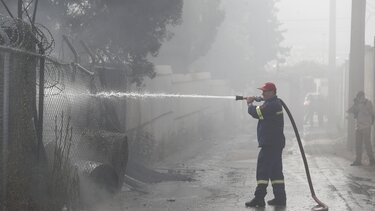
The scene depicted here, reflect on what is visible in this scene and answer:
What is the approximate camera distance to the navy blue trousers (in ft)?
28.0

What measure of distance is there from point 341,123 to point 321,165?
13648mm

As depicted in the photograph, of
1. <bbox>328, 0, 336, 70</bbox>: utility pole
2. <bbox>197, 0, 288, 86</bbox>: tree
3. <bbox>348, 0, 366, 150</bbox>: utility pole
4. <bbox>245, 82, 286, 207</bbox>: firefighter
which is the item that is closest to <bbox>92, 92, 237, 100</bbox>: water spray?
<bbox>245, 82, 286, 207</bbox>: firefighter

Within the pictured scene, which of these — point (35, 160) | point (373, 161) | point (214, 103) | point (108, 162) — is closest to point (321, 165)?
A: point (373, 161)

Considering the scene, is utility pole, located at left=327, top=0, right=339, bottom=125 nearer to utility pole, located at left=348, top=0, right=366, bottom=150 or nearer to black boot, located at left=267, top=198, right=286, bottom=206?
utility pole, located at left=348, top=0, right=366, bottom=150

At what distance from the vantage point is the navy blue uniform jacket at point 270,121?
28.3ft

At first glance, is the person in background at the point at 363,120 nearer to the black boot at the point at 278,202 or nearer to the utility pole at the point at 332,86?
the black boot at the point at 278,202

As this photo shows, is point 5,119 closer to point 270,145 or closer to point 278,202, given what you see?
point 270,145

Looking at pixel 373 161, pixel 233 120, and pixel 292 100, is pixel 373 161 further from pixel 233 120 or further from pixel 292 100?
pixel 292 100

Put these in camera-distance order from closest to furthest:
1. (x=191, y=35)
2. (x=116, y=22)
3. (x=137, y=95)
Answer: (x=116, y=22) → (x=137, y=95) → (x=191, y=35)

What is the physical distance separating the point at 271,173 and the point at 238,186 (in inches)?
74.9

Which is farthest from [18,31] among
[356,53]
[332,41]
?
[332,41]

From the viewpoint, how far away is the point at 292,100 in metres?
39.1

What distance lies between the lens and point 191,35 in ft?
72.8

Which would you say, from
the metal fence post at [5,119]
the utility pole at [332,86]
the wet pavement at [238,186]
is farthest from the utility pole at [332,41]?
the metal fence post at [5,119]
